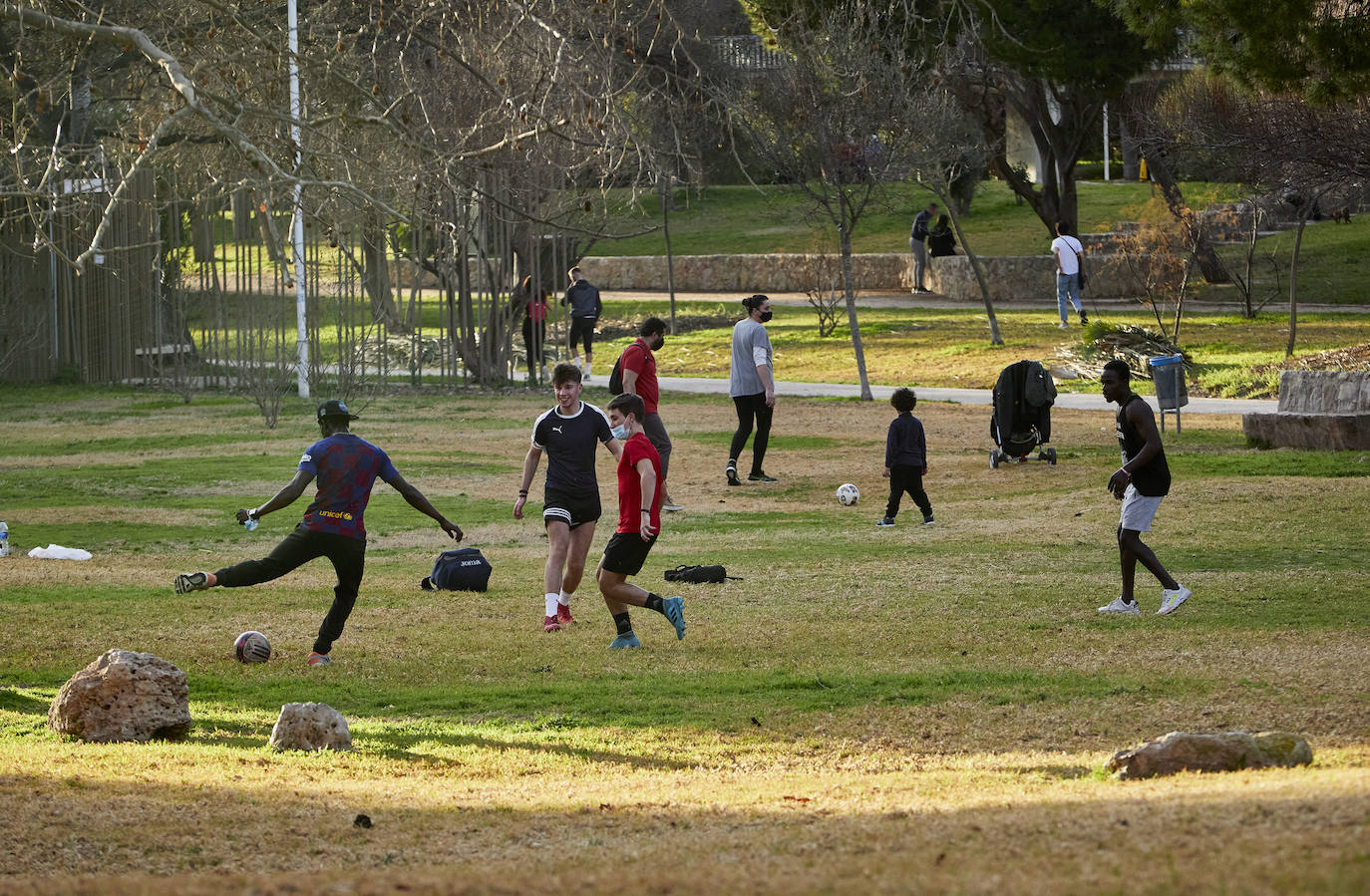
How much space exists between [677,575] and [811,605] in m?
1.45

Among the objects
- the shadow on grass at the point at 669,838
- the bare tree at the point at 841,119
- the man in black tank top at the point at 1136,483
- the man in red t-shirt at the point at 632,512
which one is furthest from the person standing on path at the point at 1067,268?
the shadow on grass at the point at 669,838

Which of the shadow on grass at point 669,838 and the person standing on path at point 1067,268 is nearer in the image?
the shadow on grass at point 669,838

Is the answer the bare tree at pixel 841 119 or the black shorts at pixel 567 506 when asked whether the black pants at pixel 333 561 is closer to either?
the black shorts at pixel 567 506

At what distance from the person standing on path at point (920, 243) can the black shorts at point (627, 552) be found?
31.2 m

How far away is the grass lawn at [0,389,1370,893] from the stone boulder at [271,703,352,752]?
120mm

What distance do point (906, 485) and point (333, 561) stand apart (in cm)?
686

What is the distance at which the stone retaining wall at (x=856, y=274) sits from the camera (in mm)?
37812

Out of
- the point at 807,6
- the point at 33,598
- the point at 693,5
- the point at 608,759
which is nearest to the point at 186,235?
the point at 807,6

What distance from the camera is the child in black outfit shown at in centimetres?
1438

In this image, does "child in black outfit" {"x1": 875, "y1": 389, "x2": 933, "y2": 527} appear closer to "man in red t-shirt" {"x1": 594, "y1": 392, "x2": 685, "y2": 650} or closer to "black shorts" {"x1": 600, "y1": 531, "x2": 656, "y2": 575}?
"man in red t-shirt" {"x1": 594, "y1": 392, "x2": 685, "y2": 650}

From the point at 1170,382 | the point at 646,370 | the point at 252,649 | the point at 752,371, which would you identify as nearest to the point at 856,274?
the point at 1170,382

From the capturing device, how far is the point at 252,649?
9383 mm

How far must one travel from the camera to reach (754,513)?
52.3ft

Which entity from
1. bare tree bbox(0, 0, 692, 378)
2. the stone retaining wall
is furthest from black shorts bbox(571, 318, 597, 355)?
the stone retaining wall
